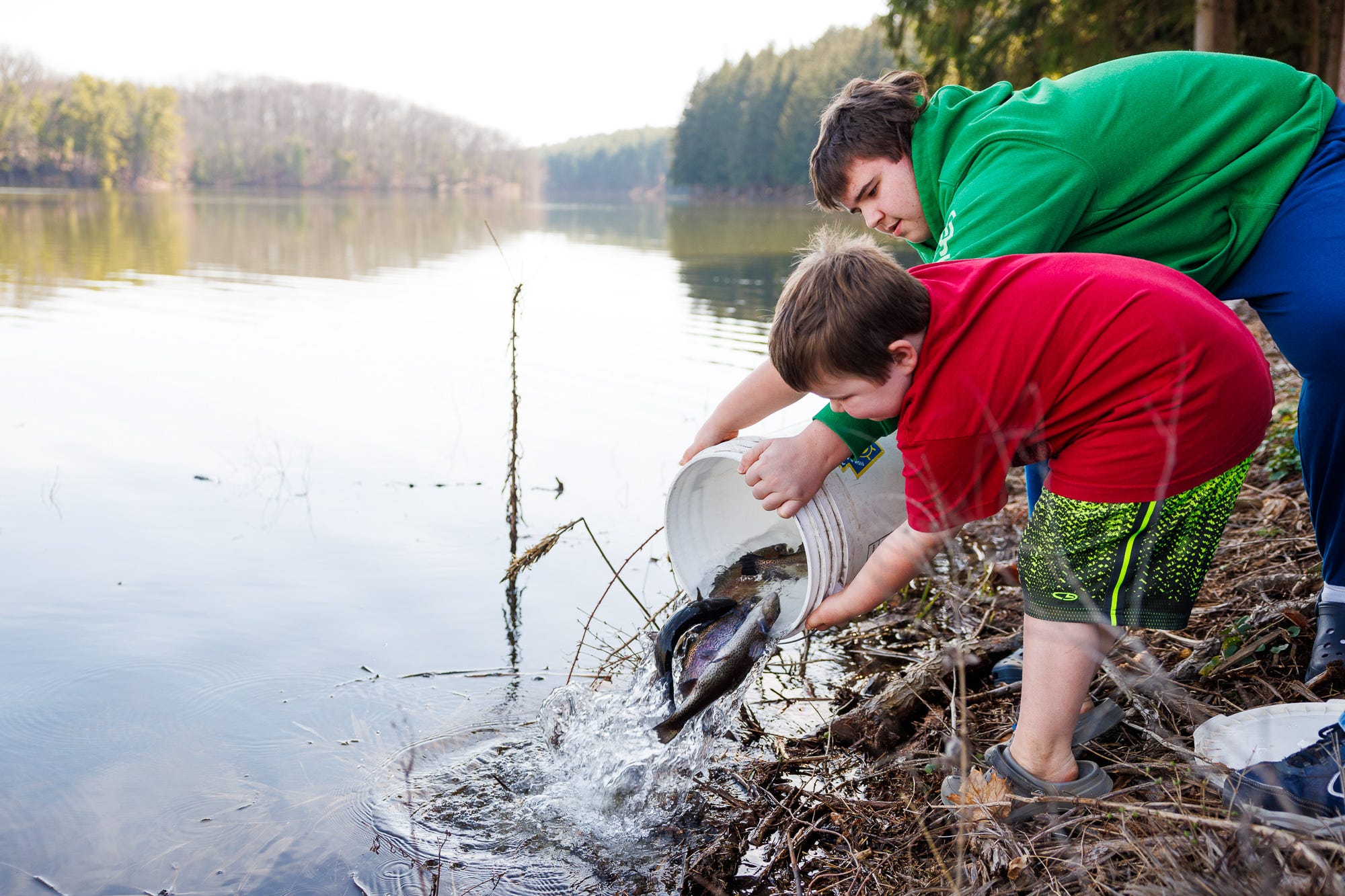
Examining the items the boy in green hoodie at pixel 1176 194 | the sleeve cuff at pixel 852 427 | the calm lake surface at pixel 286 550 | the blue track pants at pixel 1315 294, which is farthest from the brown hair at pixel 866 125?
the calm lake surface at pixel 286 550

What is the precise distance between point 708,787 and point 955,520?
1.35m

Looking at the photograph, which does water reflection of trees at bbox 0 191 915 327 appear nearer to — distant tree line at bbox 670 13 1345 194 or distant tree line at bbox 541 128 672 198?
distant tree line at bbox 670 13 1345 194

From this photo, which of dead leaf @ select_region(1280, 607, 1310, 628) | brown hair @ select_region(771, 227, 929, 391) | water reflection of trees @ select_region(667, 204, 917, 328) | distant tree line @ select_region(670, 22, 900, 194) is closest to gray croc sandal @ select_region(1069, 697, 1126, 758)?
dead leaf @ select_region(1280, 607, 1310, 628)

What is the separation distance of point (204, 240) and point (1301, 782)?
2530cm

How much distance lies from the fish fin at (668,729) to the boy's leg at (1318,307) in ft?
5.26

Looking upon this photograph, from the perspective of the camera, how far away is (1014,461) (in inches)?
85.8

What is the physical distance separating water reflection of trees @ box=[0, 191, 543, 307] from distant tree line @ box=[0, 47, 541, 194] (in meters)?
37.7

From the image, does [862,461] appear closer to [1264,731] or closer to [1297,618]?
[1264,731]

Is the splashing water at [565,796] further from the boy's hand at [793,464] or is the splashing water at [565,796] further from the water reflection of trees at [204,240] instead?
the water reflection of trees at [204,240]

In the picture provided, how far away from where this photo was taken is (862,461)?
2.59 meters

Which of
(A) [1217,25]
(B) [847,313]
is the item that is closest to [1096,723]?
(B) [847,313]

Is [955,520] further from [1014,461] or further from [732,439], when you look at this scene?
[732,439]

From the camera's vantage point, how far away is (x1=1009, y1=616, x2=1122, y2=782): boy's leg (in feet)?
6.66

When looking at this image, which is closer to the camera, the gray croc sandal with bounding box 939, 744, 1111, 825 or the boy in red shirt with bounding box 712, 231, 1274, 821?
the boy in red shirt with bounding box 712, 231, 1274, 821
